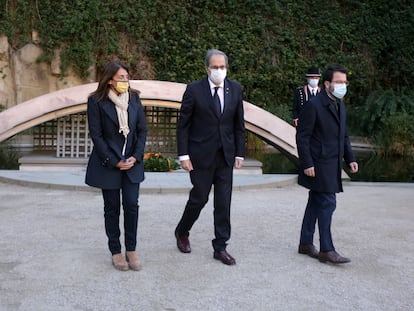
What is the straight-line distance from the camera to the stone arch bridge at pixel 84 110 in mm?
10336

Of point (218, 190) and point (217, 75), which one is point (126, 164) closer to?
point (218, 190)

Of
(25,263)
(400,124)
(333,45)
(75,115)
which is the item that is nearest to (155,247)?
(25,263)

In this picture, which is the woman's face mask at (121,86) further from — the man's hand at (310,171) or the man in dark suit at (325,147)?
the man's hand at (310,171)

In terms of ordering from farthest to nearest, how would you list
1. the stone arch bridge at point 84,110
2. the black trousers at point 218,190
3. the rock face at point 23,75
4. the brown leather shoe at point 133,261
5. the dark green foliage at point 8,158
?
the rock face at point 23,75, the dark green foliage at point 8,158, the stone arch bridge at point 84,110, the black trousers at point 218,190, the brown leather shoe at point 133,261

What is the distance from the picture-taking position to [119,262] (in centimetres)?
471

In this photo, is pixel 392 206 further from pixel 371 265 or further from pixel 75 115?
pixel 75 115

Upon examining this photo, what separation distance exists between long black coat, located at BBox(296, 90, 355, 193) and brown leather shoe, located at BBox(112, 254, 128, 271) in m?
1.62

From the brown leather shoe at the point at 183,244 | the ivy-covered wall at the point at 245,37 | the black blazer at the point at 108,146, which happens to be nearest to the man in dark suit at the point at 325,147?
the brown leather shoe at the point at 183,244

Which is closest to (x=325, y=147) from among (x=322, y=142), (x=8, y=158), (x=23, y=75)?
(x=322, y=142)

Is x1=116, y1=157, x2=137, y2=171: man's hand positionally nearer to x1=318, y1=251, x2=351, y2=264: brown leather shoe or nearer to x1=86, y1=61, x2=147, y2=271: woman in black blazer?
x1=86, y1=61, x2=147, y2=271: woman in black blazer

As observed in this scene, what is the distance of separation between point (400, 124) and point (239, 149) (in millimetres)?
11255

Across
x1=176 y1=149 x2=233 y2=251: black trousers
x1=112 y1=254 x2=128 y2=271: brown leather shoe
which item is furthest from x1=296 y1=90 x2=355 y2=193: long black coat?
x1=112 y1=254 x2=128 y2=271: brown leather shoe

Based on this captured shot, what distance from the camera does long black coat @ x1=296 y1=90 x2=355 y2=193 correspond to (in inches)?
198

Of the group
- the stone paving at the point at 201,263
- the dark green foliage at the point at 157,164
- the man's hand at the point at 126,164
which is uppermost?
the man's hand at the point at 126,164
